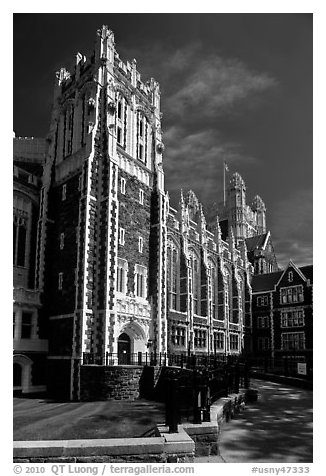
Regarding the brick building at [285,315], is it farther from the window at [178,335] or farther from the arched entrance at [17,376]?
the arched entrance at [17,376]

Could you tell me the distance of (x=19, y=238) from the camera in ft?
83.1

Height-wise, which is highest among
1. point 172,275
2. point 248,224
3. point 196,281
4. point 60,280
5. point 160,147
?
point 160,147

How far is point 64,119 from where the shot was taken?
27.8 meters

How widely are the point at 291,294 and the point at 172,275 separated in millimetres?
18192

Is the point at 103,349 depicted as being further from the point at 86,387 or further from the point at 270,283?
the point at 270,283

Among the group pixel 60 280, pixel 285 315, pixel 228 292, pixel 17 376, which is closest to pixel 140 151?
pixel 60 280

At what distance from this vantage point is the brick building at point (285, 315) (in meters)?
44.1

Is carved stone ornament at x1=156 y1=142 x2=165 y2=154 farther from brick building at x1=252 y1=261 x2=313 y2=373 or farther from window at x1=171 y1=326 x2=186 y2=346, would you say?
brick building at x1=252 y1=261 x2=313 y2=373

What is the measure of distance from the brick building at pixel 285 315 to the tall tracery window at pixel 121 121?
27.0m

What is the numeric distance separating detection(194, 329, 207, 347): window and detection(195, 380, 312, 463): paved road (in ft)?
61.2

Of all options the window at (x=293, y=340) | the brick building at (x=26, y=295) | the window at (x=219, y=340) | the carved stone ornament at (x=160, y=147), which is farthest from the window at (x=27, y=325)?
the window at (x=293, y=340)

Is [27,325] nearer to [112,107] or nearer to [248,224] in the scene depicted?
[112,107]

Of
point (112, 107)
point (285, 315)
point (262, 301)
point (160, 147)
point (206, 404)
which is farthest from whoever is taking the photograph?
point (262, 301)

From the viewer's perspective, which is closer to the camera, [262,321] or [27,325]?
[27,325]
